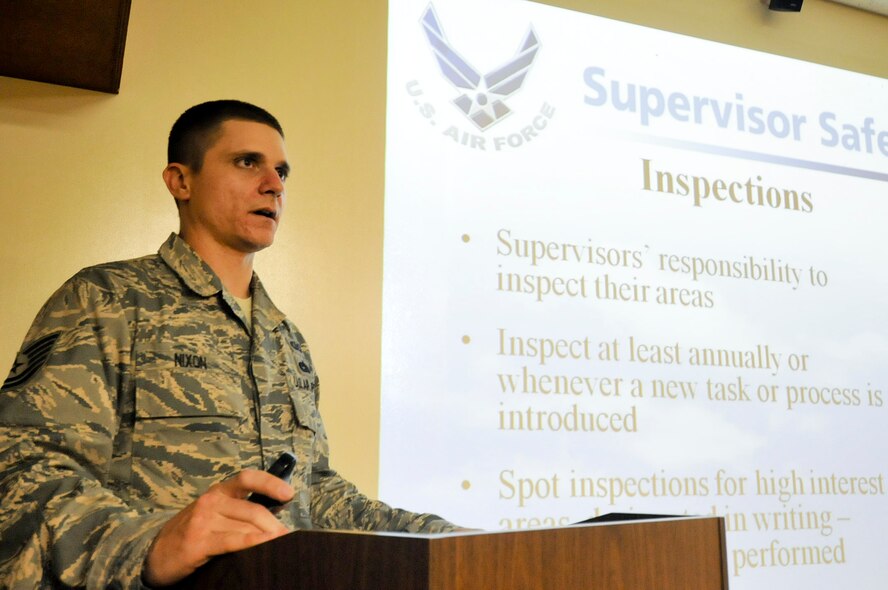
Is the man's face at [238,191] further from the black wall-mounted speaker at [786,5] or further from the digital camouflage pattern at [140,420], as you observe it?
the black wall-mounted speaker at [786,5]

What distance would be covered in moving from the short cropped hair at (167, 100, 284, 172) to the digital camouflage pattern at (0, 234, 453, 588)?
0.67ft

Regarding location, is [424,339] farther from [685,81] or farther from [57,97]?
[685,81]

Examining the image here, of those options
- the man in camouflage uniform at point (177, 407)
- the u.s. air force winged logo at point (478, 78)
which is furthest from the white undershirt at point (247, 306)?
the u.s. air force winged logo at point (478, 78)

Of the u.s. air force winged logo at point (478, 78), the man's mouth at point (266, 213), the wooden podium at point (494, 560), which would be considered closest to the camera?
the wooden podium at point (494, 560)

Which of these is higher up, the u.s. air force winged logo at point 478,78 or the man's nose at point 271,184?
the u.s. air force winged logo at point 478,78

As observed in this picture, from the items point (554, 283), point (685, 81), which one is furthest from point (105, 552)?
point (685, 81)

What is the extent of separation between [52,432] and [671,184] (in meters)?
2.37

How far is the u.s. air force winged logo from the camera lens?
109 inches

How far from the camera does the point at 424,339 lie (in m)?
2.59

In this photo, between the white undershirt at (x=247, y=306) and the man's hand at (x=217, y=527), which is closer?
the man's hand at (x=217, y=527)

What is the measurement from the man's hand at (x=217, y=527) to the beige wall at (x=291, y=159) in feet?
5.01

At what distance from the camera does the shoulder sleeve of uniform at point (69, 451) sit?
39.2 inches

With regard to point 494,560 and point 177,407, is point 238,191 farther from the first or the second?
point 494,560

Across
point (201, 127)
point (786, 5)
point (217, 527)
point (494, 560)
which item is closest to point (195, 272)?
point (201, 127)
